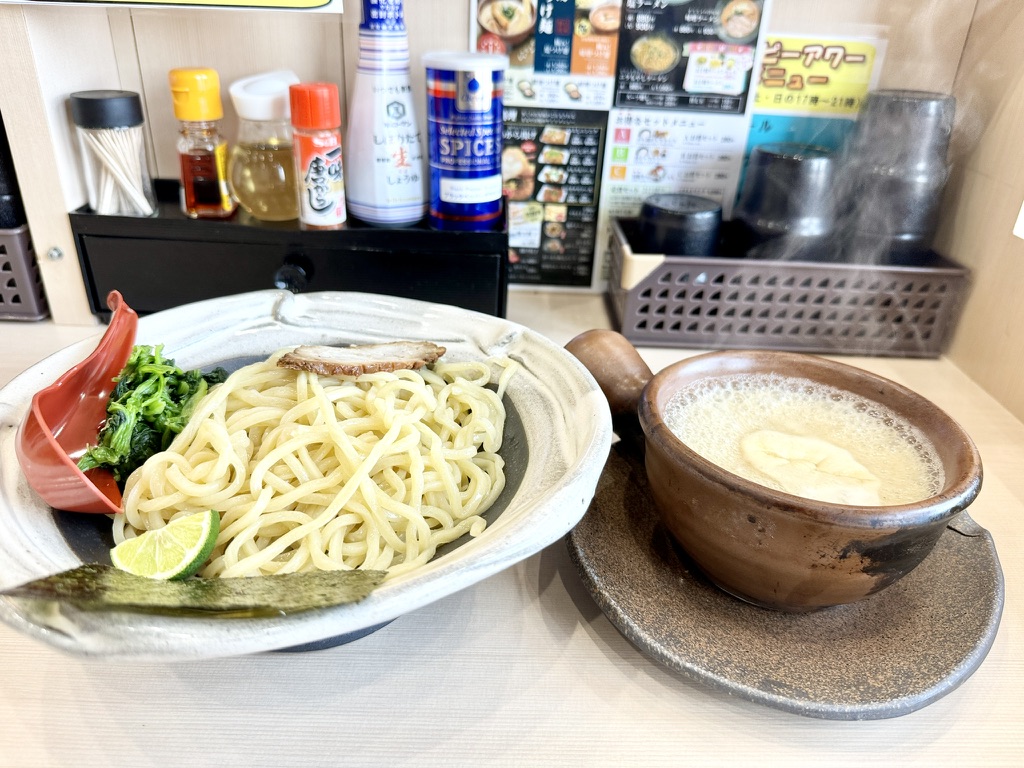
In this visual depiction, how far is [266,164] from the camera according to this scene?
134 cm

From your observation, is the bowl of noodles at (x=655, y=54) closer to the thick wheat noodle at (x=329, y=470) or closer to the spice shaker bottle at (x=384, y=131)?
the spice shaker bottle at (x=384, y=131)

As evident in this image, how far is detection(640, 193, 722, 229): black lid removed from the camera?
1.34 m

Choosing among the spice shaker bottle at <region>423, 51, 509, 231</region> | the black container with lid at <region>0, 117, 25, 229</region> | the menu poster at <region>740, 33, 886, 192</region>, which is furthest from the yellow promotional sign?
the black container with lid at <region>0, 117, 25, 229</region>

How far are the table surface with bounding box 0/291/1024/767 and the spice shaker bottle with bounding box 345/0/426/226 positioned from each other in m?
0.79

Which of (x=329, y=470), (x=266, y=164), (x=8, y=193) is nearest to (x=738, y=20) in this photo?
(x=266, y=164)

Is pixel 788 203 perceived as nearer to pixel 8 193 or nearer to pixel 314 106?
pixel 314 106

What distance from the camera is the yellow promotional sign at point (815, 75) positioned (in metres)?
1.41

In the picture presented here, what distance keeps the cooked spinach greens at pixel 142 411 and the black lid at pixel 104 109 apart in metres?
0.58

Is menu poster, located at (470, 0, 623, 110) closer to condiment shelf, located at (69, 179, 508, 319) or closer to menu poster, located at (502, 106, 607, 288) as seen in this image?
menu poster, located at (502, 106, 607, 288)

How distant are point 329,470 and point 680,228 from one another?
0.84 m

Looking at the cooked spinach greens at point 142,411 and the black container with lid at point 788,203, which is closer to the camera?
the cooked spinach greens at point 142,411

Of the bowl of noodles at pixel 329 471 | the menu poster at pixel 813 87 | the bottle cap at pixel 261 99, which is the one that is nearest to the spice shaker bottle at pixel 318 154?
the bottle cap at pixel 261 99

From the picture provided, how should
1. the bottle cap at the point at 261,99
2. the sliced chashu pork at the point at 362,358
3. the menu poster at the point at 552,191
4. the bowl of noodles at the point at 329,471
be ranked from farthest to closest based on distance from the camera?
the menu poster at the point at 552,191
the bottle cap at the point at 261,99
the sliced chashu pork at the point at 362,358
the bowl of noodles at the point at 329,471

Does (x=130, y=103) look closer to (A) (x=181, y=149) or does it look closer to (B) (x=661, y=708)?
(A) (x=181, y=149)
